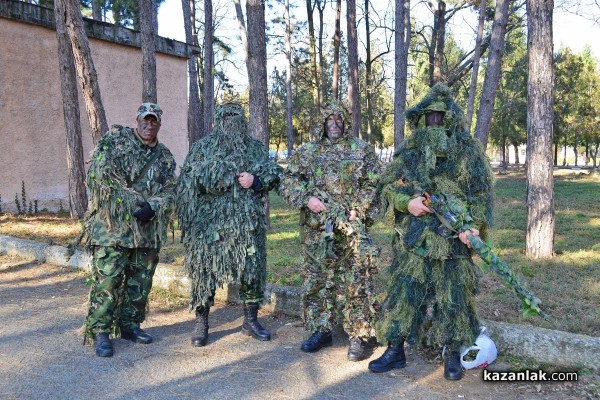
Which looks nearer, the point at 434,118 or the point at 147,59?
the point at 434,118

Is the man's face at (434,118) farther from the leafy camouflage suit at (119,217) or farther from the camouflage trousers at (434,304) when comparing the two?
the leafy camouflage suit at (119,217)

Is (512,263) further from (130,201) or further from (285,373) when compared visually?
(130,201)

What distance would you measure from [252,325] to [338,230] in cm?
134

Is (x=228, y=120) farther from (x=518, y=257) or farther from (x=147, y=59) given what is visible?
(x=147, y=59)

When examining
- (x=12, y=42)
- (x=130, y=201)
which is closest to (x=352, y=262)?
(x=130, y=201)

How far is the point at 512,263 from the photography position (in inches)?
259

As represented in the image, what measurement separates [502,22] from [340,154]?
9209 mm

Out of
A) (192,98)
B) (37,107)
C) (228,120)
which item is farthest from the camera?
(192,98)

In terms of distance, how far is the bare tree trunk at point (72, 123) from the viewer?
9.98 m

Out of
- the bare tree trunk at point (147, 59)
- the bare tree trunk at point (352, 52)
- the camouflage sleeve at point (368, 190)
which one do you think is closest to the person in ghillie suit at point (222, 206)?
the camouflage sleeve at point (368, 190)

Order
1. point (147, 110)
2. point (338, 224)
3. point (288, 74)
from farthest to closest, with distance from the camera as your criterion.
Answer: point (288, 74) < point (147, 110) < point (338, 224)

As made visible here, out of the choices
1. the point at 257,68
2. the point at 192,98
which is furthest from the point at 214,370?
the point at 192,98

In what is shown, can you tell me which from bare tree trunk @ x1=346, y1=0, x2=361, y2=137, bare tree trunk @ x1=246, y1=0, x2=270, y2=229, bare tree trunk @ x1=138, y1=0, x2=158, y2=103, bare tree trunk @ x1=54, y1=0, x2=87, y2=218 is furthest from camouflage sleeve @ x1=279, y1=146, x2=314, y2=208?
bare tree trunk @ x1=346, y1=0, x2=361, y2=137

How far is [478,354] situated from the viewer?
12.1 feet
